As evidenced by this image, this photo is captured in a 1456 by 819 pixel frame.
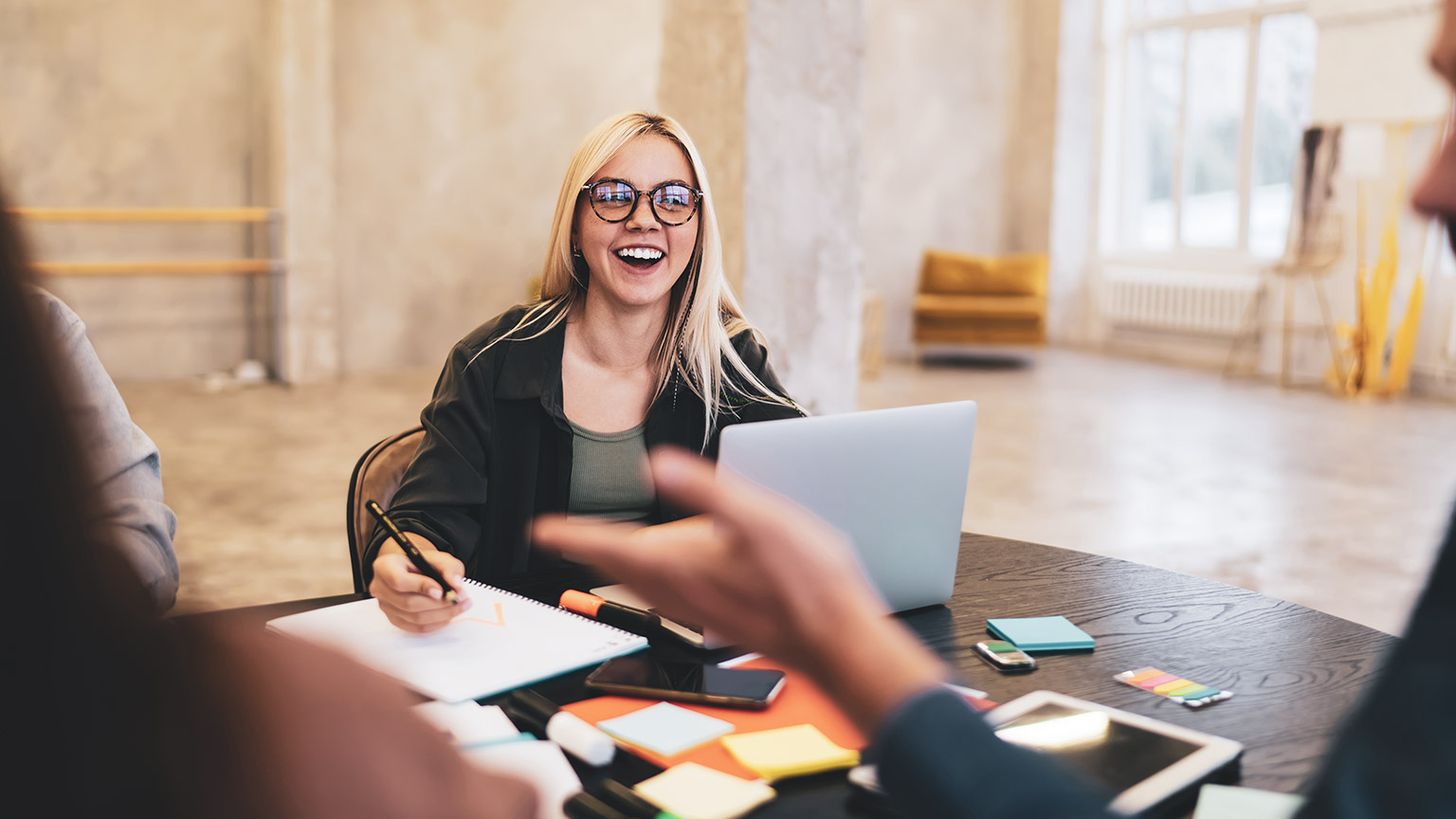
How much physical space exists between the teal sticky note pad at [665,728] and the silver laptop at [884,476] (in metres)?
0.29

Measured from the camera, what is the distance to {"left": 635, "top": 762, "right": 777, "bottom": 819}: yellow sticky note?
1044mm

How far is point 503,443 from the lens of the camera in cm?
209

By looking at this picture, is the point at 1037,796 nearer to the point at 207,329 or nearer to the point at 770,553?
the point at 770,553

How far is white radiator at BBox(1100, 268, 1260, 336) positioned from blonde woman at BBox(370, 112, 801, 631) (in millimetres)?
8242

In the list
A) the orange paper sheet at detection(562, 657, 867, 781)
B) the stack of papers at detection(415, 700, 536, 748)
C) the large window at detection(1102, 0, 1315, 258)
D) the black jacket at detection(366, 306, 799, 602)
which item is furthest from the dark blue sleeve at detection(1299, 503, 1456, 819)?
the large window at detection(1102, 0, 1315, 258)

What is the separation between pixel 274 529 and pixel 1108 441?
4296 mm

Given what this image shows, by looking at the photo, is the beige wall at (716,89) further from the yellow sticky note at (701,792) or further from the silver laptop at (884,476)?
the yellow sticky note at (701,792)

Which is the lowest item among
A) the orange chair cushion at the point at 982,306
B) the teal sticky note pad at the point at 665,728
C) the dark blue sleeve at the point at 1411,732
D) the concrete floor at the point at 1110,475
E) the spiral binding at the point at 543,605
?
the concrete floor at the point at 1110,475

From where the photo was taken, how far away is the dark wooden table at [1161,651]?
121 centimetres

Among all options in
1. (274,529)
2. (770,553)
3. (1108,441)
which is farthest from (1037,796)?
(1108,441)

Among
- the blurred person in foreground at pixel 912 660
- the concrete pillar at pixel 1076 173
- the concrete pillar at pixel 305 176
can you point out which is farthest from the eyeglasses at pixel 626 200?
the concrete pillar at pixel 1076 173

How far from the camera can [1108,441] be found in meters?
6.73

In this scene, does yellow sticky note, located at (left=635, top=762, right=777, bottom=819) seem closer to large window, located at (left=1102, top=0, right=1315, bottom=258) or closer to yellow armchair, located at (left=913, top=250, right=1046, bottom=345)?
yellow armchair, located at (left=913, top=250, right=1046, bottom=345)

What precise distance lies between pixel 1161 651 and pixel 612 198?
1.23 metres
